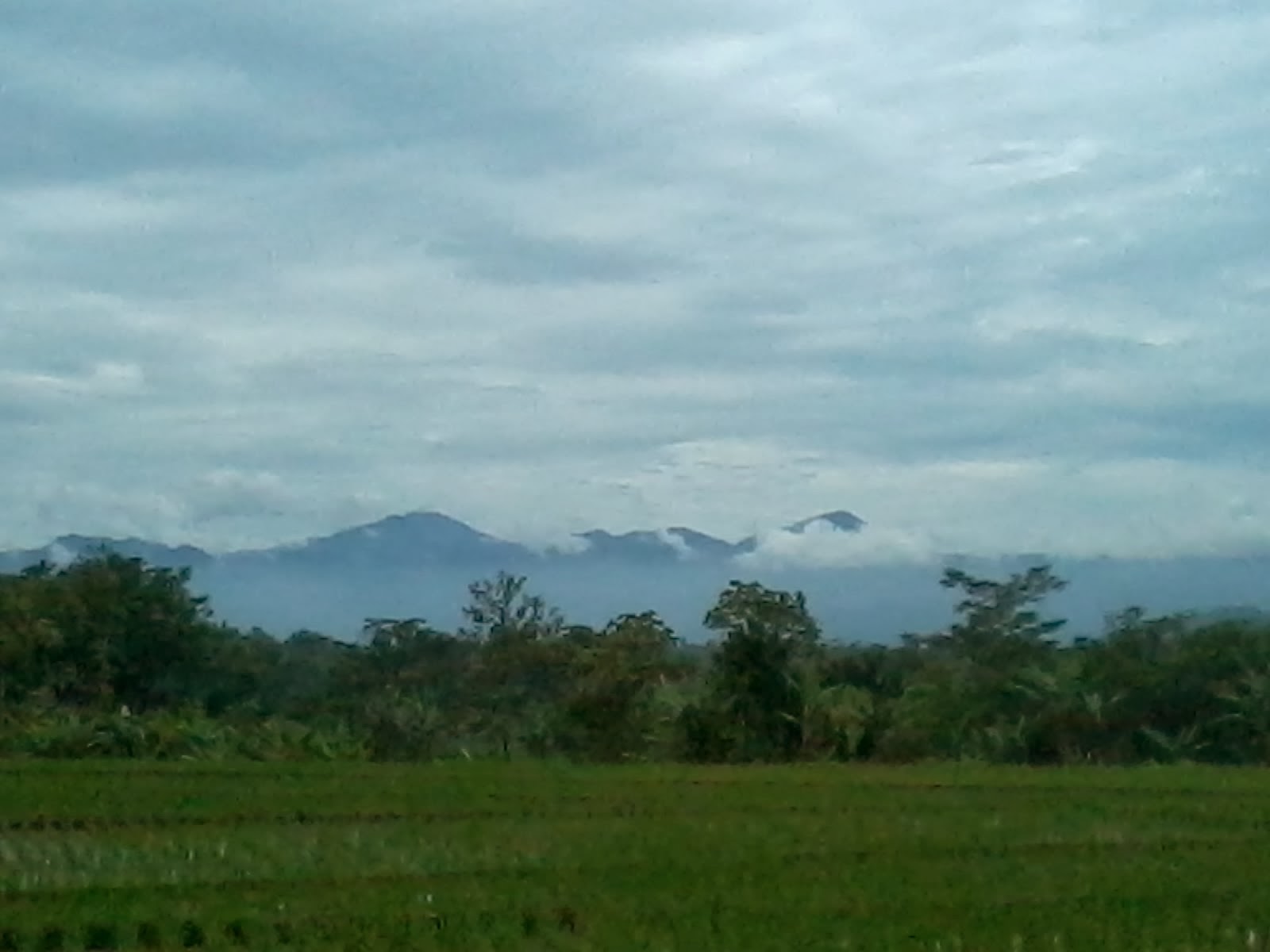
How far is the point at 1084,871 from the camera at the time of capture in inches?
527

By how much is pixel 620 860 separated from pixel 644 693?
13.9 m

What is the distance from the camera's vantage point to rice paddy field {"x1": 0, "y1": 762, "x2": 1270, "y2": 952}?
1032cm

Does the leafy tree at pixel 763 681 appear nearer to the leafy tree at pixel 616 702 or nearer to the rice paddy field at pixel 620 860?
the leafy tree at pixel 616 702

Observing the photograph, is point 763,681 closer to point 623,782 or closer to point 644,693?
point 644,693

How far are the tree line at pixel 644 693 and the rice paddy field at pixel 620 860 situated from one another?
421 cm

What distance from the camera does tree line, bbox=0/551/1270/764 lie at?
84.8 feet

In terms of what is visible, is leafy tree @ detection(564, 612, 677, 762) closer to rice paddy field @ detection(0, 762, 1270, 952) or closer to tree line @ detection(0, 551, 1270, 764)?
tree line @ detection(0, 551, 1270, 764)

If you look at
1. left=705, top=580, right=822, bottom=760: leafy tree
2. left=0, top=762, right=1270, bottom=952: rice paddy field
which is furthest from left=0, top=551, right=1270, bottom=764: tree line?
left=0, top=762, right=1270, bottom=952: rice paddy field

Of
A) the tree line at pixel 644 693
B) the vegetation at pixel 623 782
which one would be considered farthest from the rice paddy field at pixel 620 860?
the tree line at pixel 644 693

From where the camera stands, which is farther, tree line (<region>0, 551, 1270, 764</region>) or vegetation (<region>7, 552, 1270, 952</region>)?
tree line (<region>0, 551, 1270, 764</region>)

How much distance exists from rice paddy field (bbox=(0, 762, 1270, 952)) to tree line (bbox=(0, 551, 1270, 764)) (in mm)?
4212

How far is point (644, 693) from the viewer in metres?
27.4

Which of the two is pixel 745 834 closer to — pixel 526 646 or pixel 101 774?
pixel 101 774

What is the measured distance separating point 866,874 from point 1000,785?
816cm
